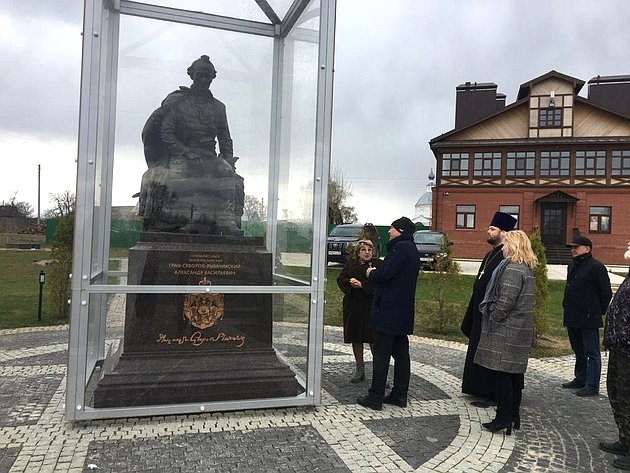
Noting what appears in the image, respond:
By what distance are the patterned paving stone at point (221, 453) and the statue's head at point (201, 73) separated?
3.30 meters

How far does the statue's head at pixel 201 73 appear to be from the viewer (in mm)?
5496

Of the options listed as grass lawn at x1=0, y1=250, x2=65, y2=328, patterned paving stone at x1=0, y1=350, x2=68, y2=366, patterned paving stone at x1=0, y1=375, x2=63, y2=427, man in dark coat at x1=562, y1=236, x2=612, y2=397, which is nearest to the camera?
patterned paving stone at x1=0, y1=375, x2=63, y2=427

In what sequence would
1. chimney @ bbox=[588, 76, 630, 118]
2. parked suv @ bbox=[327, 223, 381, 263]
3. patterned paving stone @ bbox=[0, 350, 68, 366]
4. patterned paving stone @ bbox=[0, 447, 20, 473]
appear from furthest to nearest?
chimney @ bbox=[588, 76, 630, 118] < parked suv @ bbox=[327, 223, 381, 263] < patterned paving stone @ bbox=[0, 350, 68, 366] < patterned paving stone @ bbox=[0, 447, 20, 473]

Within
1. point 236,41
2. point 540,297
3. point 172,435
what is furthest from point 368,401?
point 540,297

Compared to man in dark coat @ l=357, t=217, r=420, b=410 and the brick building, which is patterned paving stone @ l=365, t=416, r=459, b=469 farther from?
the brick building

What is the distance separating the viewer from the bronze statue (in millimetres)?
5281

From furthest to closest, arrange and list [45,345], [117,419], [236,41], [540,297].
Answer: [540,297] < [45,345] < [236,41] < [117,419]

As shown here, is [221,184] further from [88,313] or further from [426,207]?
[426,207]

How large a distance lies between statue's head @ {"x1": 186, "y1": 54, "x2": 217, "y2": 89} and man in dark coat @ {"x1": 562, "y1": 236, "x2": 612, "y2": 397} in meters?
4.36

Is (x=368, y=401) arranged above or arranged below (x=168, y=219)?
below

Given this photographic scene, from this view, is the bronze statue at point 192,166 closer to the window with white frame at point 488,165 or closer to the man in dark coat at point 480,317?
the man in dark coat at point 480,317

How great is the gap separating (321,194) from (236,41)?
80.6 inches

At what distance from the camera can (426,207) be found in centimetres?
7600

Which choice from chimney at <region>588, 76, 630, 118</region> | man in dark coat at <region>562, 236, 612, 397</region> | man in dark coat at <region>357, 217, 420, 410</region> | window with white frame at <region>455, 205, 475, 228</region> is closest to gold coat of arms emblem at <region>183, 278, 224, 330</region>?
man in dark coat at <region>357, 217, 420, 410</region>
